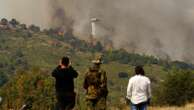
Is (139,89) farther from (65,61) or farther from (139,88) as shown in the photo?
Result: (65,61)

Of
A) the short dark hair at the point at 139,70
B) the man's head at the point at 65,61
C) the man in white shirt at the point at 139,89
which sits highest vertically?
the man's head at the point at 65,61

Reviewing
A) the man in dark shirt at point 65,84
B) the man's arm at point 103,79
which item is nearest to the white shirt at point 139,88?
the man in dark shirt at point 65,84

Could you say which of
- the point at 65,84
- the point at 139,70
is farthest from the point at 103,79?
the point at 139,70

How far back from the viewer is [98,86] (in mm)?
17516

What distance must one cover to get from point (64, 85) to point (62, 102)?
0.54 m

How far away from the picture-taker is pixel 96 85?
1752 cm

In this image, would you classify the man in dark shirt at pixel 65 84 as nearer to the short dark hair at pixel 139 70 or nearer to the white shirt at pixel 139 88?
the white shirt at pixel 139 88

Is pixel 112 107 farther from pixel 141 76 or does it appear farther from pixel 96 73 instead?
pixel 141 76

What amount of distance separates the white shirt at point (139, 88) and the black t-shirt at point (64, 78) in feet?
5.88

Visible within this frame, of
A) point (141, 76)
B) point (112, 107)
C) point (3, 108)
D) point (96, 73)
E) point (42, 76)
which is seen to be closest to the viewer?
point (141, 76)

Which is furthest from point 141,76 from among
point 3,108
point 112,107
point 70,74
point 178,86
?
point 178,86

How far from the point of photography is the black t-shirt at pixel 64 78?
15.7 m

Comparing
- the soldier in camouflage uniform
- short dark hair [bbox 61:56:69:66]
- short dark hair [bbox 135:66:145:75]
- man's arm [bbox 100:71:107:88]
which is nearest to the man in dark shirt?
short dark hair [bbox 61:56:69:66]

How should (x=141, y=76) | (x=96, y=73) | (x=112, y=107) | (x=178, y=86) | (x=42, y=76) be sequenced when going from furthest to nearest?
(x=178, y=86) < (x=42, y=76) < (x=112, y=107) < (x=96, y=73) < (x=141, y=76)
